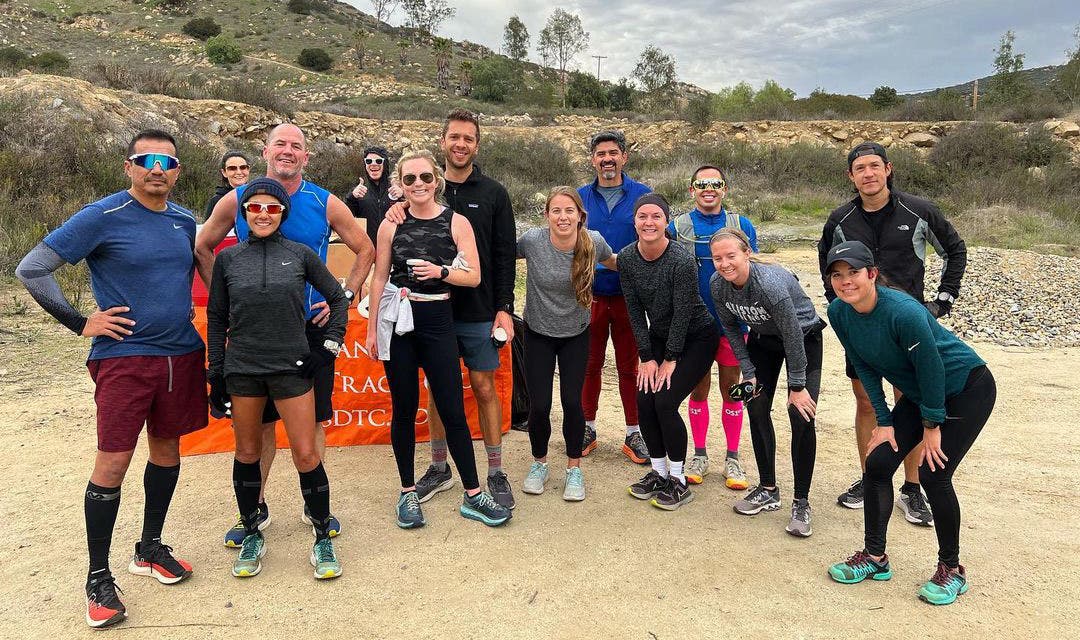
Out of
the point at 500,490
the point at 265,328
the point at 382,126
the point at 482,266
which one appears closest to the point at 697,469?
the point at 500,490

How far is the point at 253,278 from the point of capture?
277cm

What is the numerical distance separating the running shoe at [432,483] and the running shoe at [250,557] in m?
0.93

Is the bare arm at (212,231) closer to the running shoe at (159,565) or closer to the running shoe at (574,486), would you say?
the running shoe at (159,565)

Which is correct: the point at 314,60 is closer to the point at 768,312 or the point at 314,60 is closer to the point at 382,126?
the point at 382,126

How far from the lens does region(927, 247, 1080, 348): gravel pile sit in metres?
8.26

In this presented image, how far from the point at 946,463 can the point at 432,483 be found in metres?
2.61

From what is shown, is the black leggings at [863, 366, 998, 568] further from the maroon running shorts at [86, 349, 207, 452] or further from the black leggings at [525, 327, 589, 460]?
the maroon running shorts at [86, 349, 207, 452]

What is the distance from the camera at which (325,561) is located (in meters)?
3.01

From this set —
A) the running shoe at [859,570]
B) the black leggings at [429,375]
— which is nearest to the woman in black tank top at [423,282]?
the black leggings at [429,375]

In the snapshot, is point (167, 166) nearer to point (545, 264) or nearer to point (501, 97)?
point (545, 264)

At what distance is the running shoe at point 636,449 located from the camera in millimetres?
4414

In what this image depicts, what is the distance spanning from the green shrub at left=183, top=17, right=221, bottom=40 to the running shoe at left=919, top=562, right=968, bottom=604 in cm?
5137

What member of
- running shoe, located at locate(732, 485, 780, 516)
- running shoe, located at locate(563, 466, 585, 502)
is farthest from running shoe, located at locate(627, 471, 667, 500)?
running shoe, located at locate(732, 485, 780, 516)

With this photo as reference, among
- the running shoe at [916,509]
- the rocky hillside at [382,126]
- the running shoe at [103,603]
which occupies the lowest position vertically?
the running shoe at [916,509]
